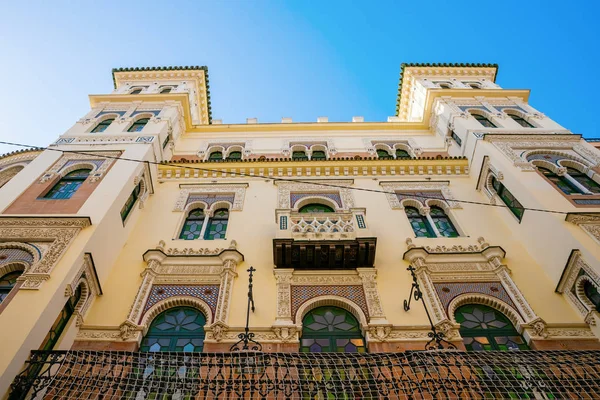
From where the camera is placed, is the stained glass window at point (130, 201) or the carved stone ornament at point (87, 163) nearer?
the stained glass window at point (130, 201)

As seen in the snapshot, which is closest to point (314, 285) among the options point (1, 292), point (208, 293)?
point (208, 293)

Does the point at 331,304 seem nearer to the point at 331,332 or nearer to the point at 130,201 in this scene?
the point at 331,332

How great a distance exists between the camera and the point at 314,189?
1306cm

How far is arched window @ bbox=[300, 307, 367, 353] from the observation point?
8.20m

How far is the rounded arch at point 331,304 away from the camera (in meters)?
8.68

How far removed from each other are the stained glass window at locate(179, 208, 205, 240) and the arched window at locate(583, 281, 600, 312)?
30.2 feet

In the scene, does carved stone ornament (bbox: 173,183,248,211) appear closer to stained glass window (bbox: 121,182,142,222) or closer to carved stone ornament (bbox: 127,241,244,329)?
stained glass window (bbox: 121,182,142,222)

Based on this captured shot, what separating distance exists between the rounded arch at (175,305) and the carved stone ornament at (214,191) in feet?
12.8

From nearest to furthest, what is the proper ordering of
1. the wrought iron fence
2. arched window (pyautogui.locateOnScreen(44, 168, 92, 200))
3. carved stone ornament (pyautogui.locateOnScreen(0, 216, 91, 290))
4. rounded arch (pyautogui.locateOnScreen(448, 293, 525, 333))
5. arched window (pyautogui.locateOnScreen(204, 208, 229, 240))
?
1. the wrought iron fence
2. carved stone ornament (pyautogui.locateOnScreen(0, 216, 91, 290))
3. rounded arch (pyautogui.locateOnScreen(448, 293, 525, 333))
4. arched window (pyautogui.locateOnScreen(44, 168, 92, 200))
5. arched window (pyautogui.locateOnScreen(204, 208, 229, 240))

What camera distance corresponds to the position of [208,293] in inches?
364

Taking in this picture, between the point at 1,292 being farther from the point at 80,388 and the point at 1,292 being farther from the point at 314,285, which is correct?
the point at 314,285

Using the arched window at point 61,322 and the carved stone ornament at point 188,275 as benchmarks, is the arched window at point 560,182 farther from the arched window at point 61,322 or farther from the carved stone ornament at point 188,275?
the arched window at point 61,322

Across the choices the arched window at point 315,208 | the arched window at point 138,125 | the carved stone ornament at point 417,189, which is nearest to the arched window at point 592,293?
the carved stone ornament at point 417,189

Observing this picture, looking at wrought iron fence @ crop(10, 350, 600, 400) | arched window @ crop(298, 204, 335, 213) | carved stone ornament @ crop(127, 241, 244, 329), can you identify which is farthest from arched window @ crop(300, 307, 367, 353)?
arched window @ crop(298, 204, 335, 213)
